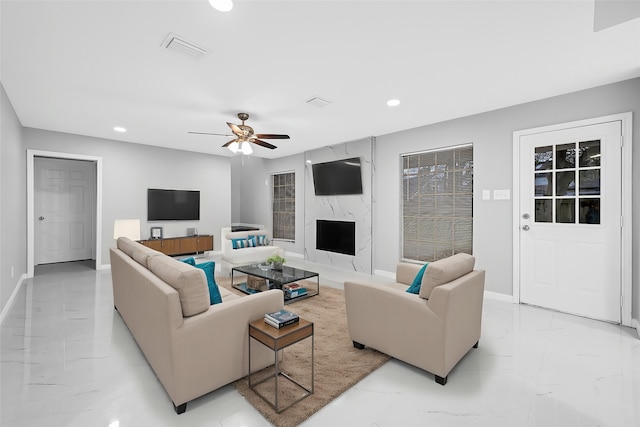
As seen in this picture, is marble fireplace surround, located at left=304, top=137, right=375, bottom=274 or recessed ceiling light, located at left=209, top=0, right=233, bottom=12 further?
marble fireplace surround, located at left=304, top=137, right=375, bottom=274

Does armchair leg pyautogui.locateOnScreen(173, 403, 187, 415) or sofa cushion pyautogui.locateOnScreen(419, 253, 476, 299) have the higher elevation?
sofa cushion pyautogui.locateOnScreen(419, 253, 476, 299)

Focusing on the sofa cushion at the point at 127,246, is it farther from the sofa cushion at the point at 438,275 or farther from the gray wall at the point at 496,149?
the gray wall at the point at 496,149

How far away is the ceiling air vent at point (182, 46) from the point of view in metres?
2.33

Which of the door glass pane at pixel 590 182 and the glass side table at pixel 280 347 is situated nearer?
the glass side table at pixel 280 347

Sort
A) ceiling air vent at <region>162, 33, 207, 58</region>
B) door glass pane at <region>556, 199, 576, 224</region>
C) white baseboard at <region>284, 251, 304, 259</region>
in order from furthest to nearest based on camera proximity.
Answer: white baseboard at <region>284, 251, 304, 259</region>, door glass pane at <region>556, 199, 576, 224</region>, ceiling air vent at <region>162, 33, 207, 58</region>

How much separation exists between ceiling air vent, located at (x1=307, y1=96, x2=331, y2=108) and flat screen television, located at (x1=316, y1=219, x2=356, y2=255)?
8.45 ft

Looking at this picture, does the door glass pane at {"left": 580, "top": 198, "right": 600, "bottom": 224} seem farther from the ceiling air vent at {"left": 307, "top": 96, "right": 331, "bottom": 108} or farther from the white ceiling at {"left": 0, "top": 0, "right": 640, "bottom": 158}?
the ceiling air vent at {"left": 307, "top": 96, "right": 331, "bottom": 108}

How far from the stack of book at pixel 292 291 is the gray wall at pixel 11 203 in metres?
3.03

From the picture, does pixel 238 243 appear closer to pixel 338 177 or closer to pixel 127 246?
pixel 338 177

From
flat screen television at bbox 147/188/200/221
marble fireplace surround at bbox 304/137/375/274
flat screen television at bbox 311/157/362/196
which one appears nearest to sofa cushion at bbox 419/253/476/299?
marble fireplace surround at bbox 304/137/375/274

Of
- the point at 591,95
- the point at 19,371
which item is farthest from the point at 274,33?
the point at 591,95

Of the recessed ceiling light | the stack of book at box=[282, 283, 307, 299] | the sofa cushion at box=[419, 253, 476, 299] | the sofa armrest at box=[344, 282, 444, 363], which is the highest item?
the recessed ceiling light

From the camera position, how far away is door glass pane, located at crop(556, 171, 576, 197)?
11.2 ft

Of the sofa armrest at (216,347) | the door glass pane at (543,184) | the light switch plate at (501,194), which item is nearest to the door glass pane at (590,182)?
the door glass pane at (543,184)
